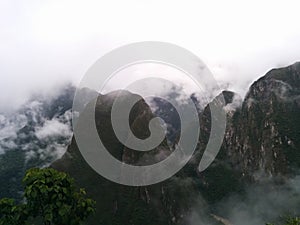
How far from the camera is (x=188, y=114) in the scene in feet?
332

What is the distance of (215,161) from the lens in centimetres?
9038

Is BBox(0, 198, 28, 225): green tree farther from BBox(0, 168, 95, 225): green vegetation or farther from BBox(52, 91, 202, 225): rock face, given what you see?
BBox(52, 91, 202, 225): rock face

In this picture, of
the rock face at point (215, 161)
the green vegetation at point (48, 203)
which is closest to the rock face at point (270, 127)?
the rock face at point (215, 161)

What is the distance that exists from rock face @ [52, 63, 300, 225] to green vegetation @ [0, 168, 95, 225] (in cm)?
4850

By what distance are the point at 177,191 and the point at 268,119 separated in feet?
71.7

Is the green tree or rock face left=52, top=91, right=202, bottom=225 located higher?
the green tree

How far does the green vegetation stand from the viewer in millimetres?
13664

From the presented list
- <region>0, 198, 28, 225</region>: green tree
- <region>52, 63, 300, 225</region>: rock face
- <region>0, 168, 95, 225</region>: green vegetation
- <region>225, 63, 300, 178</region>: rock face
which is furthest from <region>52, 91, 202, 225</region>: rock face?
<region>0, 168, 95, 225</region>: green vegetation

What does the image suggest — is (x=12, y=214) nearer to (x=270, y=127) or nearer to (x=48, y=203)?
(x=48, y=203)

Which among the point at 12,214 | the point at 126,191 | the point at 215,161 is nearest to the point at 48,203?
the point at 12,214

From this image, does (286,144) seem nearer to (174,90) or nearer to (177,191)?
(177,191)

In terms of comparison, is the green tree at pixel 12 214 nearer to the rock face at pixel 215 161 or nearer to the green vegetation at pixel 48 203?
the green vegetation at pixel 48 203

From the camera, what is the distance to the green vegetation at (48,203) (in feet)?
44.8

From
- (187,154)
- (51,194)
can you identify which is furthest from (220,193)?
(51,194)
